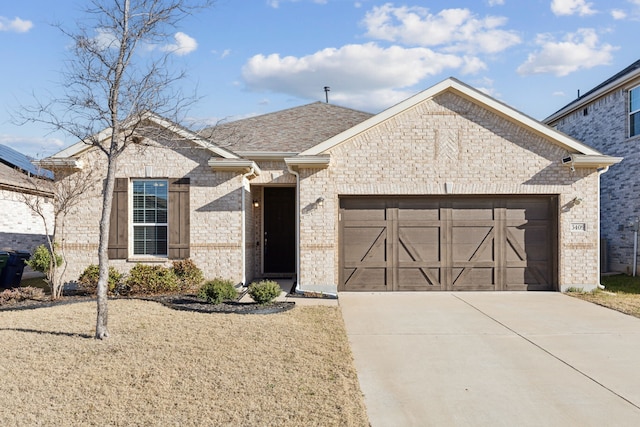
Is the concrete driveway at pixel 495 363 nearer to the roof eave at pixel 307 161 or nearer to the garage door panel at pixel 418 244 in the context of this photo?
the garage door panel at pixel 418 244

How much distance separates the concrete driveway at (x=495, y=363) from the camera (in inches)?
178

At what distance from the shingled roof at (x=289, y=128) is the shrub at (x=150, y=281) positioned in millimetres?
3296

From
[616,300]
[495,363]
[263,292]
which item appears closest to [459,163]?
[616,300]

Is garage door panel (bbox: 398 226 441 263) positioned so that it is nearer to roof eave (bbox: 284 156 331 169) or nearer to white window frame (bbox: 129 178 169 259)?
roof eave (bbox: 284 156 331 169)

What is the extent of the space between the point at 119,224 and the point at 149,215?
72 cm

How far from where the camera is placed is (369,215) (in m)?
11.5

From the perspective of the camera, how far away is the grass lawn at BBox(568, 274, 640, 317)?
960 centimetres

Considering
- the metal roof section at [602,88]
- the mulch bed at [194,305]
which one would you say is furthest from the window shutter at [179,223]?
the metal roof section at [602,88]

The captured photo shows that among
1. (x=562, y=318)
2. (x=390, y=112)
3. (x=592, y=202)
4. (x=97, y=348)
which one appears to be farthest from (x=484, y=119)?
(x=97, y=348)

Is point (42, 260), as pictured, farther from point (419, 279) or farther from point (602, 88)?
point (602, 88)

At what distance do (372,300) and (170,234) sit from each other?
5110 millimetres

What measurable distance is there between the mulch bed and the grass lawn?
666 centimetres

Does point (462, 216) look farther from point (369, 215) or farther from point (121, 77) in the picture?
point (121, 77)

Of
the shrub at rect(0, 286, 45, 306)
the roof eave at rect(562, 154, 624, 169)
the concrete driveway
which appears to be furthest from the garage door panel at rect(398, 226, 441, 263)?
the shrub at rect(0, 286, 45, 306)
